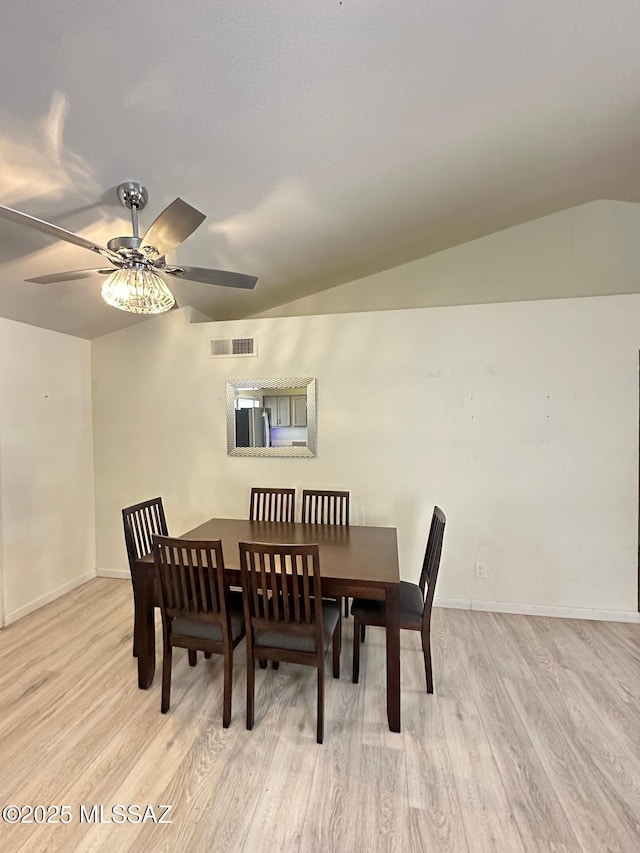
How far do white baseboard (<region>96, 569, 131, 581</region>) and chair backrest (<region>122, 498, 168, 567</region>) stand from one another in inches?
54.2

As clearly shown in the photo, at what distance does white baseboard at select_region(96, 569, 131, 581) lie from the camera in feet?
12.1

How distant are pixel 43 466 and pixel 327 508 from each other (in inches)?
96.6

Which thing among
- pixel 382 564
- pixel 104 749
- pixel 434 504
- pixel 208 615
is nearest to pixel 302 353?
pixel 434 504

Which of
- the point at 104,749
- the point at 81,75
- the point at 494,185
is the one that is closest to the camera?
the point at 81,75

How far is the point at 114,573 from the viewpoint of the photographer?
3.71 meters

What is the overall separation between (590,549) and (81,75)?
4.01 meters

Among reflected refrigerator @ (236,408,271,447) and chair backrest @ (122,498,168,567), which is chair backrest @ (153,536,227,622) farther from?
reflected refrigerator @ (236,408,271,447)

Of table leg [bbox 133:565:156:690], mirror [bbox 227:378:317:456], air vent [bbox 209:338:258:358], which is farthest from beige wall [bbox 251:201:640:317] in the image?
table leg [bbox 133:565:156:690]

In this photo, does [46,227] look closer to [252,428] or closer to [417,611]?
[252,428]

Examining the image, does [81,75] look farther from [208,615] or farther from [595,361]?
[595,361]

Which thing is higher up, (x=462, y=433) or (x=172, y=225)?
(x=172, y=225)

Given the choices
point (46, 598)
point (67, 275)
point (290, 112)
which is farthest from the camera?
point (46, 598)

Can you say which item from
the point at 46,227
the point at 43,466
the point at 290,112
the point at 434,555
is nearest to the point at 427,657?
the point at 434,555

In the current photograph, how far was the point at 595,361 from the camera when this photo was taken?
2926mm
